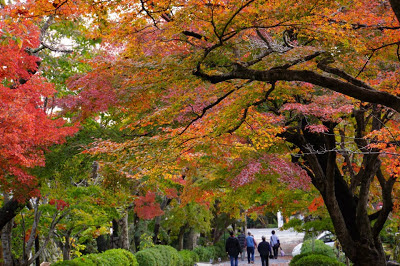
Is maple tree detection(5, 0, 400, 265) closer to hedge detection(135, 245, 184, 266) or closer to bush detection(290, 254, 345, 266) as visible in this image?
bush detection(290, 254, 345, 266)

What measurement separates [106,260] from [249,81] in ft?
23.0

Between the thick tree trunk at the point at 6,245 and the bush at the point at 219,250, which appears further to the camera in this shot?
the bush at the point at 219,250

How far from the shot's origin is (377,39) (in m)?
8.09

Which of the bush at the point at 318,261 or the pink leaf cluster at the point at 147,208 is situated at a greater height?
the pink leaf cluster at the point at 147,208

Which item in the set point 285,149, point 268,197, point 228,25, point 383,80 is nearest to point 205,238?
point 268,197

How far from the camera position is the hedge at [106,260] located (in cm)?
1033

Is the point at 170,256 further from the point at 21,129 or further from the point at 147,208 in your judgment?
the point at 21,129

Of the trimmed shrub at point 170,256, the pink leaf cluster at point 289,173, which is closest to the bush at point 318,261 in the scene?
the pink leaf cluster at point 289,173

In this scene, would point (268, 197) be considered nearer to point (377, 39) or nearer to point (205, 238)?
point (377, 39)

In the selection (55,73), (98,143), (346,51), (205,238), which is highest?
(55,73)

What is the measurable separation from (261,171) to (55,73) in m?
7.07

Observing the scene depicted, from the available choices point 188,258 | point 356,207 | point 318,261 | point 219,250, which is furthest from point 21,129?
point 219,250

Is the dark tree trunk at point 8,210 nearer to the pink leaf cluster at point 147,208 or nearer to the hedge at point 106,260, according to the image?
the hedge at point 106,260

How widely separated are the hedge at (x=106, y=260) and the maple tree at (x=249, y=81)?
8.64 feet
